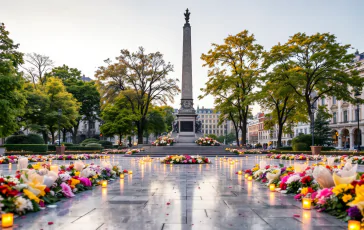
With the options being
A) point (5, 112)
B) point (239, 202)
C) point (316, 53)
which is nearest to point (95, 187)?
point (239, 202)

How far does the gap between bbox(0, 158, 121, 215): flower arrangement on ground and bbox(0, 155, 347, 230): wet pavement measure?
246mm

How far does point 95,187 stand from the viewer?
10195 mm

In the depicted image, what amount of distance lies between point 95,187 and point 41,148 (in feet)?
88.5

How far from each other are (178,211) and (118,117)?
4891 centimetres

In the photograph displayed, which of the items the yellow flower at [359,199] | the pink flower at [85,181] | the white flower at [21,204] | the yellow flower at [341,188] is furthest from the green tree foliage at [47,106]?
the yellow flower at [359,199]

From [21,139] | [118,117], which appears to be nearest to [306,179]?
[21,139]

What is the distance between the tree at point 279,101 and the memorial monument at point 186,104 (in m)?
8.28

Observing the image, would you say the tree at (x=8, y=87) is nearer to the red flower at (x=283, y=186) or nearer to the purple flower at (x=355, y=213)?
the red flower at (x=283, y=186)

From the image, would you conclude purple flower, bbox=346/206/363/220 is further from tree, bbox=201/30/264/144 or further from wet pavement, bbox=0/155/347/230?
tree, bbox=201/30/264/144

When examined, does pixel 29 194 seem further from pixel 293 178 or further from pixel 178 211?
pixel 293 178

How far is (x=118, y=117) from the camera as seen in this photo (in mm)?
54469

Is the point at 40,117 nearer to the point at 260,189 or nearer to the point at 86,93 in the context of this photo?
the point at 86,93

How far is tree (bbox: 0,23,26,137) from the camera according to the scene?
82.7ft

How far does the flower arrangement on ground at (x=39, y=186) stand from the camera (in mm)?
6121
